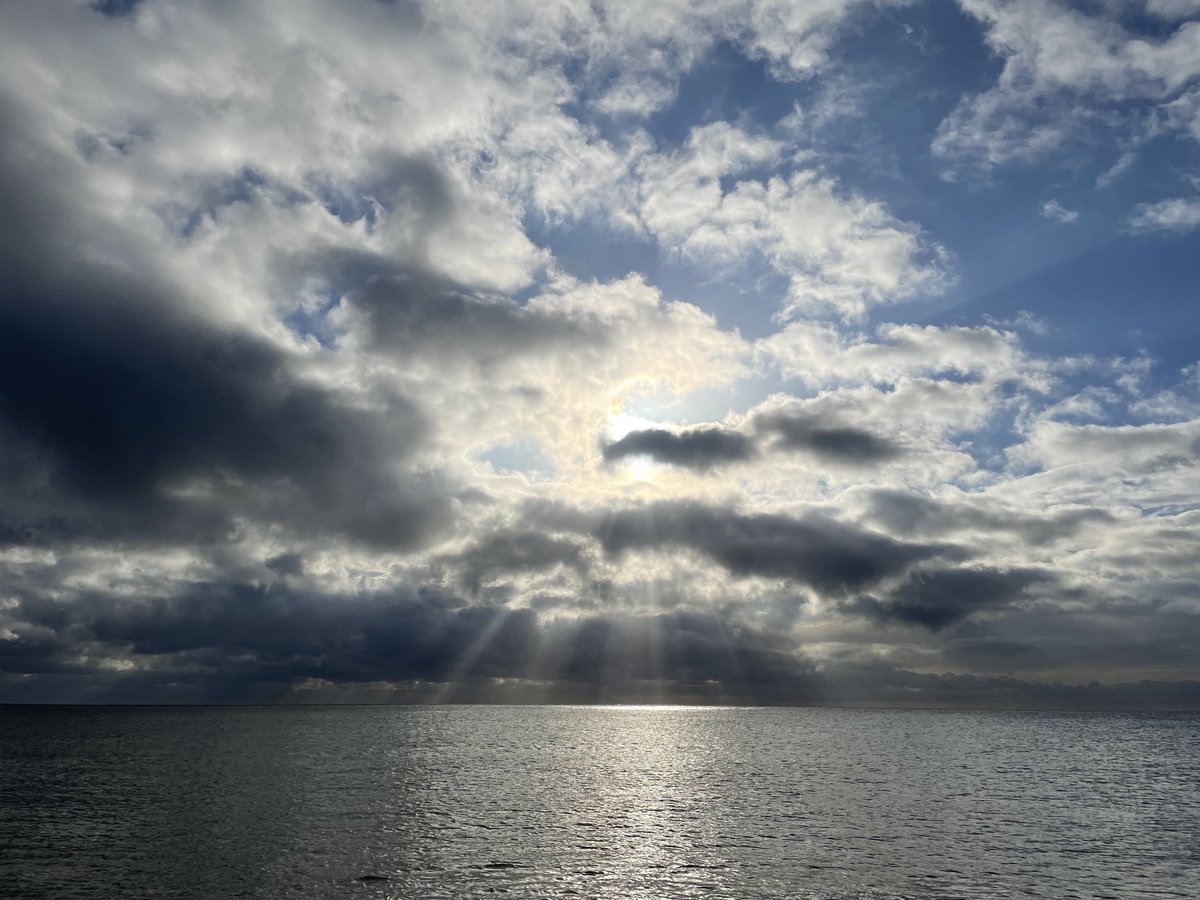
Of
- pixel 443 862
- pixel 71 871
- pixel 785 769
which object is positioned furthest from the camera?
pixel 785 769

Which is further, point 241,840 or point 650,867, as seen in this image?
point 241,840

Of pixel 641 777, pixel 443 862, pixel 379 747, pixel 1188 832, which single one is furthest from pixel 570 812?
pixel 379 747

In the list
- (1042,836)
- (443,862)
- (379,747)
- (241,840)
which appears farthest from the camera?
(379,747)

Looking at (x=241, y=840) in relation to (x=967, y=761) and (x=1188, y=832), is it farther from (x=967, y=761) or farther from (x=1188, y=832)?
(x=967, y=761)

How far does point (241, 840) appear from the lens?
6328cm

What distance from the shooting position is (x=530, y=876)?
169 ft

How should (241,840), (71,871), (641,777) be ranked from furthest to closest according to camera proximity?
(641,777) → (241,840) → (71,871)

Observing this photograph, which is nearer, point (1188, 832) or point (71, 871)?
point (71, 871)

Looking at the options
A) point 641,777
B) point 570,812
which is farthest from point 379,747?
point 570,812

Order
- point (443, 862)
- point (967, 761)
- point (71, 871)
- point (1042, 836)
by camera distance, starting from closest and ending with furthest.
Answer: point (71, 871) → point (443, 862) → point (1042, 836) → point (967, 761)

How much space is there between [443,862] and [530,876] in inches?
315

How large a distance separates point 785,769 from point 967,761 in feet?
155

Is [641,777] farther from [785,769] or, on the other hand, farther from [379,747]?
[379,747]

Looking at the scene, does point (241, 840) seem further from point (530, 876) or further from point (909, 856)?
point (909, 856)
